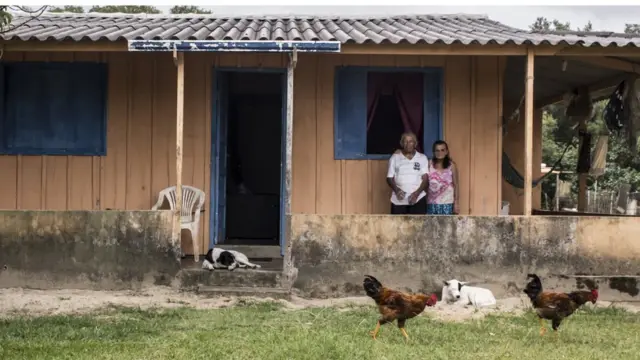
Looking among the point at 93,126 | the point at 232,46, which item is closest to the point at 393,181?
the point at 232,46

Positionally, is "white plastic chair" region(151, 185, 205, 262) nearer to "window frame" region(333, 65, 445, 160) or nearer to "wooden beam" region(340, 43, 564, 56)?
"window frame" region(333, 65, 445, 160)

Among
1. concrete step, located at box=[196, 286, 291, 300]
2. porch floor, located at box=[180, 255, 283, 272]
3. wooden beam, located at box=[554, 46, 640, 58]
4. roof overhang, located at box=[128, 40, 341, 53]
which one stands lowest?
concrete step, located at box=[196, 286, 291, 300]

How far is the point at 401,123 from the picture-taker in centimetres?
946

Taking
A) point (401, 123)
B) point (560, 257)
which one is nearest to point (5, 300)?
point (401, 123)

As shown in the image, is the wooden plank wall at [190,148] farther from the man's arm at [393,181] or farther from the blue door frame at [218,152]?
the man's arm at [393,181]

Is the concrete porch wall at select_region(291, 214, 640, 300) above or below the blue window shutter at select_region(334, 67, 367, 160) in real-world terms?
below

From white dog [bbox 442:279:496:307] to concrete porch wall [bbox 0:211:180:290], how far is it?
9.92 feet

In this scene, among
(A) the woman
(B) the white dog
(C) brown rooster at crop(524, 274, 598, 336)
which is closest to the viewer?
(C) brown rooster at crop(524, 274, 598, 336)

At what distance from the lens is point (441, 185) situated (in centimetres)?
887

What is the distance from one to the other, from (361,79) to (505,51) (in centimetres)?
197

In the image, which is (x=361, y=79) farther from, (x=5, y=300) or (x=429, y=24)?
(x=5, y=300)

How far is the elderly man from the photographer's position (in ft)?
28.8

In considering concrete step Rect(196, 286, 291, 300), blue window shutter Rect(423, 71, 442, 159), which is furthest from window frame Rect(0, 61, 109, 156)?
blue window shutter Rect(423, 71, 442, 159)

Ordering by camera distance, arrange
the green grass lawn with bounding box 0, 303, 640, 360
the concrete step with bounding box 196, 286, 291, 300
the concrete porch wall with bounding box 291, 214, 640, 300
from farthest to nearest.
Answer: the concrete porch wall with bounding box 291, 214, 640, 300 → the concrete step with bounding box 196, 286, 291, 300 → the green grass lawn with bounding box 0, 303, 640, 360
